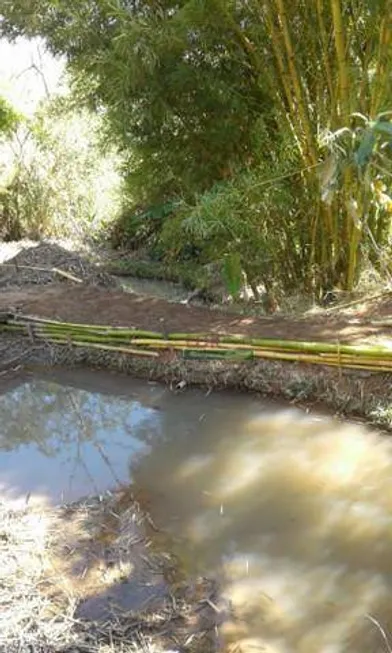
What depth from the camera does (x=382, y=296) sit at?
488 cm

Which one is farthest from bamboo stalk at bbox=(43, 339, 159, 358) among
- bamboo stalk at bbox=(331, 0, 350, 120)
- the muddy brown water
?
bamboo stalk at bbox=(331, 0, 350, 120)

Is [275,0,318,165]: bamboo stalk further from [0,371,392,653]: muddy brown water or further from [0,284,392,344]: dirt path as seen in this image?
[0,371,392,653]: muddy brown water

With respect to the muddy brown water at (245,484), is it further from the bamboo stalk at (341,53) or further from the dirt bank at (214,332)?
→ the bamboo stalk at (341,53)

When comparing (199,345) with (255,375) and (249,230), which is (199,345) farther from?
(249,230)

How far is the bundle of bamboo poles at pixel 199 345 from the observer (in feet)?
12.5

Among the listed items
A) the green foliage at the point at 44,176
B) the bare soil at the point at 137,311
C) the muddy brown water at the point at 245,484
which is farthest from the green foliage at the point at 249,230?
the green foliage at the point at 44,176

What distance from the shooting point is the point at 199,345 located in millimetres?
4363

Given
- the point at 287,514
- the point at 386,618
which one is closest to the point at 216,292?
the point at 287,514

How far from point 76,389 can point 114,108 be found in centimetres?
206

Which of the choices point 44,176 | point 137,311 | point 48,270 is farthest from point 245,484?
point 44,176

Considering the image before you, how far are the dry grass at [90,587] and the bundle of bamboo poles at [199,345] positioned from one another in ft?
4.63

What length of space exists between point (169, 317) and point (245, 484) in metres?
2.07

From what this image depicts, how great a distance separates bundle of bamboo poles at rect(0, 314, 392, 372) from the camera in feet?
12.5

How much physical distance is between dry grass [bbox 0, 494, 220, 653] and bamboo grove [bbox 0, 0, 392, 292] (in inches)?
94.3
